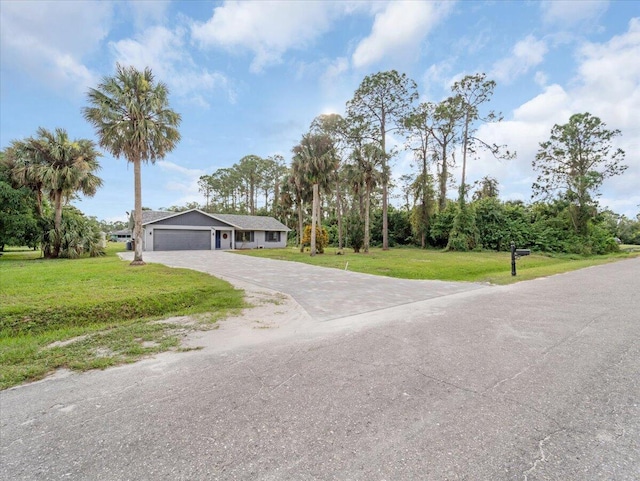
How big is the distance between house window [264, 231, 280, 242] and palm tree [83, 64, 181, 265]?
62.9 feet

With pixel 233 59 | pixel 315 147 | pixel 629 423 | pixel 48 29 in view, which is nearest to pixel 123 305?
pixel 629 423

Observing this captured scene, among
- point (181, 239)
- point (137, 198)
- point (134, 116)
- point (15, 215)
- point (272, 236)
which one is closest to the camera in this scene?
point (134, 116)

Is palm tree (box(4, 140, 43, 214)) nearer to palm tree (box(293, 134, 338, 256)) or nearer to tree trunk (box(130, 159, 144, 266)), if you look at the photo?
tree trunk (box(130, 159, 144, 266))

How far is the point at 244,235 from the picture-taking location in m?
31.6

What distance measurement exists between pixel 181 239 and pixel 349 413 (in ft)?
92.6

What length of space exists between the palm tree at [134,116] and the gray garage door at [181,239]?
1325 cm

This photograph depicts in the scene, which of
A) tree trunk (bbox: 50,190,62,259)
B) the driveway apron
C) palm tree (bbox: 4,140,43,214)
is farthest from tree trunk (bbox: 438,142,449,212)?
palm tree (bbox: 4,140,43,214)

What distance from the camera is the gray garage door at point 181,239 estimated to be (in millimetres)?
26297

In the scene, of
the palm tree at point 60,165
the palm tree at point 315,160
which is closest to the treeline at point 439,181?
the palm tree at point 315,160

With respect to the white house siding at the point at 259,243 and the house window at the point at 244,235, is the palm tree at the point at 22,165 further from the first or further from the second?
the white house siding at the point at 259,243

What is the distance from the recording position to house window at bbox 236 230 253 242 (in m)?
31.4

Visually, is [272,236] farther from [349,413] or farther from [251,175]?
[349,413]

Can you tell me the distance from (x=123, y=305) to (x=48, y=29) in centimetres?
872

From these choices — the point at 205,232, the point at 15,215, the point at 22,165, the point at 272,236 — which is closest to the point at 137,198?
the point at 15,215
